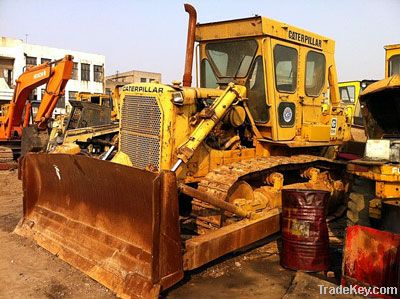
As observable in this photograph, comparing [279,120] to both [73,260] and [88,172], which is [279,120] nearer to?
[88,172]

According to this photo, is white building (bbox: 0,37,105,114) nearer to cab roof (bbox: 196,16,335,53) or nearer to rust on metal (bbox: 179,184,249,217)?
cab roof (bbox: 196,16,335,53)

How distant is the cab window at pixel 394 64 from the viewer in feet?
26.0

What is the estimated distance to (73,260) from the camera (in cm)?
488

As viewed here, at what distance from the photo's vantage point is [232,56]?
6559 millimetres

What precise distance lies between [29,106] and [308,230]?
11.9m

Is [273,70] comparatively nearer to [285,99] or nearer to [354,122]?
[285,99]

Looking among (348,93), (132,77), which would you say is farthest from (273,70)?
(132,77)

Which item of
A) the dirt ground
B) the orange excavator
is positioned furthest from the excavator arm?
the dirt ground

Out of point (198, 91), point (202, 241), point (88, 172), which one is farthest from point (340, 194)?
point (88, 172)

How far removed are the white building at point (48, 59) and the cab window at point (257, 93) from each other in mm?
32032

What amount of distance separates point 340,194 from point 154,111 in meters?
3.89

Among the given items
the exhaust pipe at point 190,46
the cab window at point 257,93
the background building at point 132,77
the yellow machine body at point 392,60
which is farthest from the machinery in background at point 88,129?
the background building at point 132,77

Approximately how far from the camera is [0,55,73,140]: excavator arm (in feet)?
41.6

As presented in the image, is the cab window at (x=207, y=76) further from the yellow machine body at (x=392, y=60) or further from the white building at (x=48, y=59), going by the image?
the white building at (x=48, y=59)
